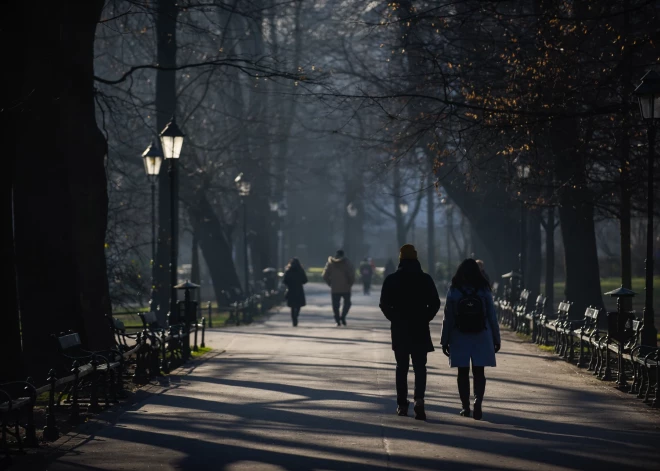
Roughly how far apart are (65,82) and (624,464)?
9759mm

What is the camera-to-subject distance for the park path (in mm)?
9109

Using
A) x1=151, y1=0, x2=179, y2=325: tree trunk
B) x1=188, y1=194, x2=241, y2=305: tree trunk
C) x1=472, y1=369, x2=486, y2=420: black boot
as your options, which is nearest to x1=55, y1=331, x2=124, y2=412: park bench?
x1=472, y1=369, x2=486, y2=420: black boot

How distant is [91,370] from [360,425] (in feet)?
10.0

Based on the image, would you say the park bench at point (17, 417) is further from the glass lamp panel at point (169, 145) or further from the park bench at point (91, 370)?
the glass lamp panel at point (169, 145)

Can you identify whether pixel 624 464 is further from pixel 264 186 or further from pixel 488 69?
pixel 264 186

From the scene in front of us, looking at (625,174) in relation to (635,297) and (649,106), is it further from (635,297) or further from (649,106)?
(635,297)

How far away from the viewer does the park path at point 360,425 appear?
29.9ft

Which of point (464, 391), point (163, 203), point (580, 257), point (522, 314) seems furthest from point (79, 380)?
point (163, 203)

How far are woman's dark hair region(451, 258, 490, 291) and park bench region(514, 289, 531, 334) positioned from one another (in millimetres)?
15031

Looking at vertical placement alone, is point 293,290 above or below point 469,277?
below

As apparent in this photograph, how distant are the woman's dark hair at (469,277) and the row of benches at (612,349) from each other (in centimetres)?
229

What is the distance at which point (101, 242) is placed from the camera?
17.3m

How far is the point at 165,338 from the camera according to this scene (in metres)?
17.6

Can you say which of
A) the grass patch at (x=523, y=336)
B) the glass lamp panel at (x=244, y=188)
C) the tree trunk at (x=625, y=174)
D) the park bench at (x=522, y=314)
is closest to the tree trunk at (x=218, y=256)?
the glass lamp panel at (x=244, y=188)
